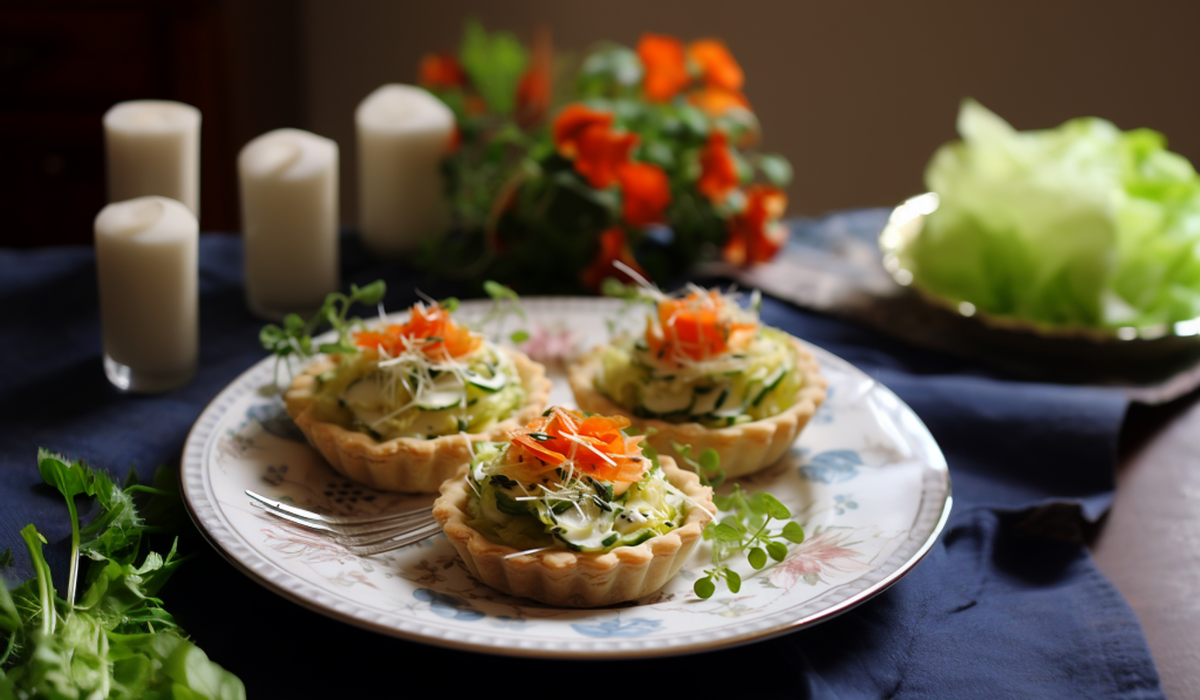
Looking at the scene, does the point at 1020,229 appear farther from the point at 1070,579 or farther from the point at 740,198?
the point at 1070,579

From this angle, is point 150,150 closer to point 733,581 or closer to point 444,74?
point 444,74

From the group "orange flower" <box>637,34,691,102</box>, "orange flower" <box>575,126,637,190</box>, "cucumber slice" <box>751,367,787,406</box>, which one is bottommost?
"cucumber slice" <box>751,367,787,406</box>

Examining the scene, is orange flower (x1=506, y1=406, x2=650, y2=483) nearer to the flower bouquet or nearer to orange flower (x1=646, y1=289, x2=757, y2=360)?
orange flower (x1=646, y1=289, x2=757, y2=360)

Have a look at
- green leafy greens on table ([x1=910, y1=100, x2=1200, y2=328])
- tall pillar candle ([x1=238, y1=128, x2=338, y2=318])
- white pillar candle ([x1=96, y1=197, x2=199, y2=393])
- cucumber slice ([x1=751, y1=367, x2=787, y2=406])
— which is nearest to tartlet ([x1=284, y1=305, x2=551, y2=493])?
white pillar candle ([x1=96, y1=197, x2=199, y2=393])

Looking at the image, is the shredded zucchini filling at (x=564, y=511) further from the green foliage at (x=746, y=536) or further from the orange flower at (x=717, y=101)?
the orange flower at (x=717, y=101)

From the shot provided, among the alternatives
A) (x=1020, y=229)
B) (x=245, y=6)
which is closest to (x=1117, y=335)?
(x=1020, y=229)

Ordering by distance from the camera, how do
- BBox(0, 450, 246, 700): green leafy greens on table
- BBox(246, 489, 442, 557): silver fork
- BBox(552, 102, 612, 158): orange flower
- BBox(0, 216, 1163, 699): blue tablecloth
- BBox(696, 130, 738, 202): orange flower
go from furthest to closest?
1. BBox(696, 130, 738, 202): orange flower
2. BBox(552, 102, 612, 158): orange flower
3. BBox(246, 489, 442, 557): silver fork
4. BBox(0, 216, 1163, 699): blue tablecloth
5. BBox(0, 450, 246, 700): green leafy greens on table
